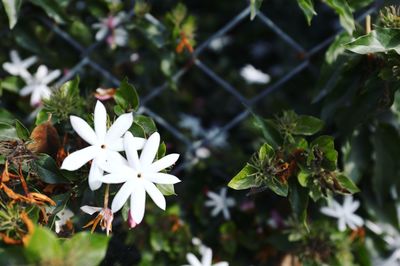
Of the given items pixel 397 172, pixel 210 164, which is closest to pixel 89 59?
pixel 210 164

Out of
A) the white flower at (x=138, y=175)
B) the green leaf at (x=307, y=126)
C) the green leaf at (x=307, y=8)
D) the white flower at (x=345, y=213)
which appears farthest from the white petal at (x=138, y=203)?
the white flower at (x=345, y=213)

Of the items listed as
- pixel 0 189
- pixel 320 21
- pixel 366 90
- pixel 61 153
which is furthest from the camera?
pixel 320 21

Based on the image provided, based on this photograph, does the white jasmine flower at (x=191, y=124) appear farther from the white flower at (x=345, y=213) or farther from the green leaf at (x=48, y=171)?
the green leaf at (x=48, y=171)

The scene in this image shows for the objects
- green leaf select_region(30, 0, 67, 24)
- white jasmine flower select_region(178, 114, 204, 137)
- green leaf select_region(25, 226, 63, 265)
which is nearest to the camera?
green leaf select_region(25, 226, 63, 265)

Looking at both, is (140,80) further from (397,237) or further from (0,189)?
(397,237)

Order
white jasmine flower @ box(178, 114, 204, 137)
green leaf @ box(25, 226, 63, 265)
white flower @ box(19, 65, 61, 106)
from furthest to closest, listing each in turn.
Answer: white jasmine flower @ box(178, 114, 204, 137) → white flower @ box(19, 65, 61, 106) → green leaf @ box(25, 226, 63, 265)

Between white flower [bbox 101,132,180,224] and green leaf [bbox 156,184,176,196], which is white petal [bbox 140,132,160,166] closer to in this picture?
white flower [bbox 101,132,180,224]

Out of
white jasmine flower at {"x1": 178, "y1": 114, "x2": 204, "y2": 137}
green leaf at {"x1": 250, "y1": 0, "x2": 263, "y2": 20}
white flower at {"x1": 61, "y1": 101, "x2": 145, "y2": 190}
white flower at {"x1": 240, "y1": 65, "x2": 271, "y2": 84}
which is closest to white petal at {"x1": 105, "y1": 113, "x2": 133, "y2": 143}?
white flower at {"x1": 61, "y1": 101, "x2": 145, "y2": 190}
